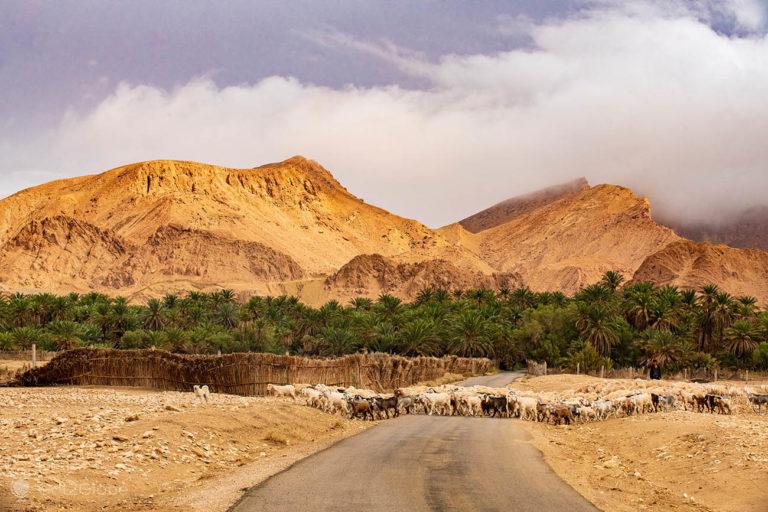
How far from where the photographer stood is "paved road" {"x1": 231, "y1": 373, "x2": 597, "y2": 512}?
11.4 m

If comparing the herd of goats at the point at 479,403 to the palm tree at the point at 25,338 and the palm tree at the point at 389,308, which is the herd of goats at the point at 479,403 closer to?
the palm tree at the point at 25,338

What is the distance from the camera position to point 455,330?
291 ft

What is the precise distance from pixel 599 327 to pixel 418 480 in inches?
2793

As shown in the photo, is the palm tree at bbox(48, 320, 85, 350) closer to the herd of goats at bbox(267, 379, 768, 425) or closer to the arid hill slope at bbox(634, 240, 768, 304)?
the herd of goats at bbox(267, 379, 768, 425)

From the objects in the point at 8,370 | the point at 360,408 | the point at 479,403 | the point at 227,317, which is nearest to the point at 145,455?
the point at 360,408

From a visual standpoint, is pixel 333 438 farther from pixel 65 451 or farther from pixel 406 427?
pixel 65 451

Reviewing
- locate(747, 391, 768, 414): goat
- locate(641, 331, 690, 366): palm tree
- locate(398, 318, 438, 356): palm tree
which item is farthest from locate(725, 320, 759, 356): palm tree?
locate(747, 391, 768, 414): goat

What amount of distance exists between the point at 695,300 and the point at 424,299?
4152cm

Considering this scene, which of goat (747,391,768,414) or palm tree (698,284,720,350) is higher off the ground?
palm tree (698,284,720,350)

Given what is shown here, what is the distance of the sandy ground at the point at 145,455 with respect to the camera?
11.5 m

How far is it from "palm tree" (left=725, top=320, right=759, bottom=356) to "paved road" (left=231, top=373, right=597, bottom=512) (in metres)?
63.0

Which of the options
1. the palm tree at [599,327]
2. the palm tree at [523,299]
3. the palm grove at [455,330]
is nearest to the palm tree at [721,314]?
the palm grove at [455,330]


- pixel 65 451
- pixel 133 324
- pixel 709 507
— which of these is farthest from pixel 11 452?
pixel 133 324

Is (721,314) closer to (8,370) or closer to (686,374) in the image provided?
(686,374)
